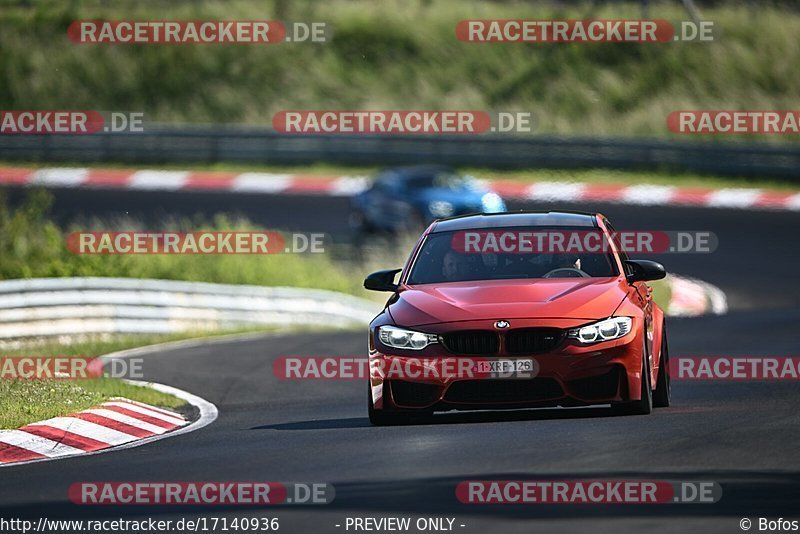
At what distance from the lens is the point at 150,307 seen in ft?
72.0

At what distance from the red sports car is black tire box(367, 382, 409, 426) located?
0.04 ft

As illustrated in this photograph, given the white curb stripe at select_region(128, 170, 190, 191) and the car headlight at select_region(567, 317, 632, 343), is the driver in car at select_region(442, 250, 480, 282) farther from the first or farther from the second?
the white curb stripe at select_region(128, 170, 190, 191)

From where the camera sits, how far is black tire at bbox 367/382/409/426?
424 inches

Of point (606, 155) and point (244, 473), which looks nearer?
point (244, 473)

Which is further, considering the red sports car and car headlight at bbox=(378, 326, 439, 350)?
car headlight at bbox=(378, 326, 439, 350)

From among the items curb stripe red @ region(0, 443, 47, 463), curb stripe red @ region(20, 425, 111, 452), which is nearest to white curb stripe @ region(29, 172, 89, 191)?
curb stripe red @ region(20, 425, 111, 452)

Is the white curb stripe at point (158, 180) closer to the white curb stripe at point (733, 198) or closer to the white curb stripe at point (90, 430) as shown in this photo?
the white curb stripe at point (733, 198)

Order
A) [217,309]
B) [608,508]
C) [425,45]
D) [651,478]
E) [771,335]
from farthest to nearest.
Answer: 1. [425,45]
2. [217,309]
3. [771,335]
4. [651,478]
5. [608,508]

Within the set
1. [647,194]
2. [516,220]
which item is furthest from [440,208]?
[516,220]

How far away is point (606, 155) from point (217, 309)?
16.6 metres

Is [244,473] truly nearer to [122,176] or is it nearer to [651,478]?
[651,478]

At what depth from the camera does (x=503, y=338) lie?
1013 centimetres

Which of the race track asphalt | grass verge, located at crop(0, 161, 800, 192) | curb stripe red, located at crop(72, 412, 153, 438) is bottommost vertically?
the race track asphalt

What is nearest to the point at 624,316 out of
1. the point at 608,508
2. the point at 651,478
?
the point at 651,478
